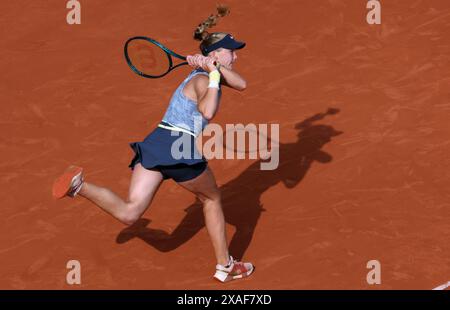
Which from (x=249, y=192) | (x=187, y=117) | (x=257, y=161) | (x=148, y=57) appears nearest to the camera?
(x=187, y=117)

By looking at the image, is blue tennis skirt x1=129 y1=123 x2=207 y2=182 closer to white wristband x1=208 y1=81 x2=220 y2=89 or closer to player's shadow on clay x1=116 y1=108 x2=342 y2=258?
white wristband x1=208 y1=81 x2=220 y2=89

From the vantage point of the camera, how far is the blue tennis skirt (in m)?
7.38

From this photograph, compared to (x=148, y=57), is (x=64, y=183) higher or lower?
lower

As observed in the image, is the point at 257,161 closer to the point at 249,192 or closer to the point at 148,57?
the point at 249,192

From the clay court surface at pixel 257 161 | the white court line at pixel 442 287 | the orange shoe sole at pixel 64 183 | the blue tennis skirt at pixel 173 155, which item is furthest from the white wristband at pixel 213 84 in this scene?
the white court line at pixel 442 287

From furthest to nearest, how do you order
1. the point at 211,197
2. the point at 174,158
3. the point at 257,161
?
the point at 257,161 < the point at 211,197 < the point at 174,158

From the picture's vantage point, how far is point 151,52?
8203 millimetres

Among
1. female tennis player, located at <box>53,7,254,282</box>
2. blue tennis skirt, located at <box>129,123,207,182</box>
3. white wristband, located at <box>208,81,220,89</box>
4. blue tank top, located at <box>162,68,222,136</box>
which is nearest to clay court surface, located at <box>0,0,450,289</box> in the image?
female tennis player, located at <box>53,7,254,282</box>

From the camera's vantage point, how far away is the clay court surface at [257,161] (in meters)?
8.09

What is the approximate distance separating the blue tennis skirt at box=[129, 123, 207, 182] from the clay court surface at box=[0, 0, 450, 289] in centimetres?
98

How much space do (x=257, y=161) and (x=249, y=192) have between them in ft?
2.20

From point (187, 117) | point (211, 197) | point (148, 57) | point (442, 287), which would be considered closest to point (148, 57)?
point (148, 57)

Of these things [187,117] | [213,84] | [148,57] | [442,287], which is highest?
[148,57]

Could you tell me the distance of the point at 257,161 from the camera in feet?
32.5
